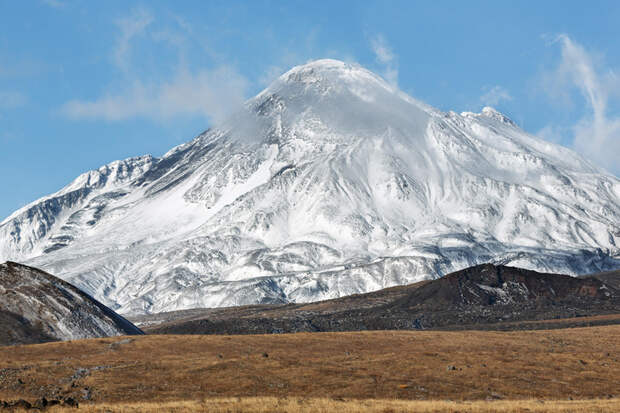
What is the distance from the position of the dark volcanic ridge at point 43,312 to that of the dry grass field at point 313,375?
2090 cm

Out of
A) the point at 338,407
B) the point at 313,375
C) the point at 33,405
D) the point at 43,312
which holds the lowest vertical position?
the point at 338,407

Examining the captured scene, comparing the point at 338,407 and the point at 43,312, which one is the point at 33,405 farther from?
the point at 43,312

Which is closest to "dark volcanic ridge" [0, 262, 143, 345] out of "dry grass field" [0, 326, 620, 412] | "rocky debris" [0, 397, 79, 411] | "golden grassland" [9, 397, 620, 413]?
"dry grass field" [0, 326, 620, 412]

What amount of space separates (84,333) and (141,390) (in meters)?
49.1

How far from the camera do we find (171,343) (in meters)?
84.1

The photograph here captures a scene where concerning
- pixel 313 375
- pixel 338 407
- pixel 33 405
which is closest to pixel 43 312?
pixel 313 375

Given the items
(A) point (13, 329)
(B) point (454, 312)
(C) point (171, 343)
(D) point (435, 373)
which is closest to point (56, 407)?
(D) point (435, 373)

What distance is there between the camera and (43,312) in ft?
348

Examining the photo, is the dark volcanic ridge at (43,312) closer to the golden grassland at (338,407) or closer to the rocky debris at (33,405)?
the rocky debris at (33,405)

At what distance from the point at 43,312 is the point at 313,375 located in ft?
182

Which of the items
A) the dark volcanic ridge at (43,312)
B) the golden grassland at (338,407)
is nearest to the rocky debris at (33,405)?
the golden grassland at (338,407)

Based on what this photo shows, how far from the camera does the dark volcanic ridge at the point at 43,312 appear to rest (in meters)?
101

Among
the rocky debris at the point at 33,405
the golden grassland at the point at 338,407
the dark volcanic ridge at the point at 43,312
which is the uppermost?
the dark volcanic ridge at the point at 43,312

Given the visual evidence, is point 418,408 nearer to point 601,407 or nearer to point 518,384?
point 601,407
